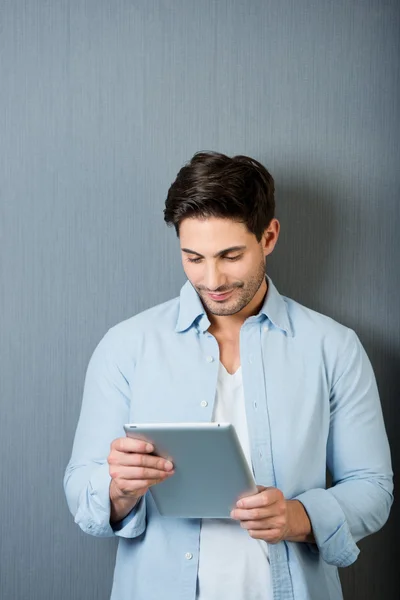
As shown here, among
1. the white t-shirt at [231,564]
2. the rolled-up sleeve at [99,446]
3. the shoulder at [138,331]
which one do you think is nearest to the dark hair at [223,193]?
the shoulder at [138,331]

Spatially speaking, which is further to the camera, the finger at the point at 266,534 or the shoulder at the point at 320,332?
the shoulder at the point at 320,332

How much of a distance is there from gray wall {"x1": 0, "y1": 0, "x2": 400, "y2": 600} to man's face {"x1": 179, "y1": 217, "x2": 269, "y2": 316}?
360 millimetres

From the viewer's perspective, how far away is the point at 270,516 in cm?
150

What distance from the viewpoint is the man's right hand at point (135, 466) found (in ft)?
4.64

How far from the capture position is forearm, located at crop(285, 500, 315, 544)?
5.14ft

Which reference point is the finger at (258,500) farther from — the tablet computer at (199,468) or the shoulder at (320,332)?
the shoulder at (320,332)

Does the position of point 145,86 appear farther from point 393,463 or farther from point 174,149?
point 393,463

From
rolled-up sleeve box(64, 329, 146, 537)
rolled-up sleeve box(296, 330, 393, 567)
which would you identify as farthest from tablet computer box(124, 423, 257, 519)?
rolled-up sleeve box(296, 330, 393, 567)

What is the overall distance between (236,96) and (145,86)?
240 millimetres

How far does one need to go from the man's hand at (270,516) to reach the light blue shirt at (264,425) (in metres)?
0.05

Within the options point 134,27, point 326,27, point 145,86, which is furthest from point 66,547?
point 326,27

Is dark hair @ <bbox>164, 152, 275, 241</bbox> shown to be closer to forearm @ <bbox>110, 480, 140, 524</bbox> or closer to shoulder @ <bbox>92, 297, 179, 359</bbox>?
shoulder @ <bbox>92, 297, 179, 359</bbox>

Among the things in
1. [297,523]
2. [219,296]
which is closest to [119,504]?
[297,523]

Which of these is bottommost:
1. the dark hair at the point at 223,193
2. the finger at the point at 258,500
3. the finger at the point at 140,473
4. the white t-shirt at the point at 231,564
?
the white t-shirt at the point at 231,564
